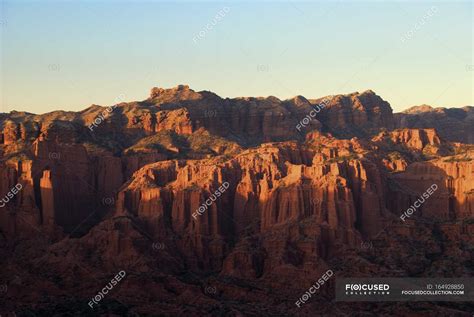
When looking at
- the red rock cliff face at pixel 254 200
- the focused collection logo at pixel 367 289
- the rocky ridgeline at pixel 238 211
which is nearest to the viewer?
the focused collection logo at pixel 367 289

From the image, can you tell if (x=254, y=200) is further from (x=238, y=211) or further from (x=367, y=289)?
(x=367, y=289)

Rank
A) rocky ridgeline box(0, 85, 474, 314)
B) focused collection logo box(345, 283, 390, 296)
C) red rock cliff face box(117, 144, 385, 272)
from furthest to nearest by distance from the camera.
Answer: red rock cliff face box(117, 144, 385, 272) → rocky ridgeline box(0, 85, 474, 314) → focused collection logo box(345, 283, 390, 296)

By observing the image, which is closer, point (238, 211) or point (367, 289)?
point (367, 289)

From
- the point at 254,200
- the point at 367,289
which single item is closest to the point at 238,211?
the point at 254,200

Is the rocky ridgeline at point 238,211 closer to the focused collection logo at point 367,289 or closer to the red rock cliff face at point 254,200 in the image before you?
the red rock cliff face at point 254,200

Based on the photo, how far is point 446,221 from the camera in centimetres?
16788

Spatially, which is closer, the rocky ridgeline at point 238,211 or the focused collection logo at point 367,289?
the focused collection logo at point 367,289

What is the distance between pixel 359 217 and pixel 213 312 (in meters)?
31.2

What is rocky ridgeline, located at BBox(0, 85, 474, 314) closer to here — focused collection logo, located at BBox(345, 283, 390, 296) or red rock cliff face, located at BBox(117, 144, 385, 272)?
red rock cliff face, located at BBox(117, 144, 385, 272)

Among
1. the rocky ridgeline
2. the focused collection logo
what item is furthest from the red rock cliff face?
the focused collection logo

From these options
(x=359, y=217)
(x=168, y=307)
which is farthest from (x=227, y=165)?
(x=168, y=307)

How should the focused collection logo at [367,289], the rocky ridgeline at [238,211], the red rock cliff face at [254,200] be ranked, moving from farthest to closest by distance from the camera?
the red rock cliff face at [254,200]
the rocky ridgeline at [238,211]
the focused collection logo at [367,289]

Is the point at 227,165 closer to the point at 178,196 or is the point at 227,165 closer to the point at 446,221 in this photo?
the point at 178,196

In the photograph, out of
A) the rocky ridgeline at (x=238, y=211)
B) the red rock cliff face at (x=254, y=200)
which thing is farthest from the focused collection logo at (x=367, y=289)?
the red rock cliff face at (x=254, y=200)
